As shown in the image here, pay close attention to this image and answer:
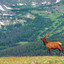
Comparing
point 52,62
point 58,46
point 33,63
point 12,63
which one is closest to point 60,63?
point 52,62

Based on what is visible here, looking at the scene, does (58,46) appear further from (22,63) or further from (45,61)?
(22,63)

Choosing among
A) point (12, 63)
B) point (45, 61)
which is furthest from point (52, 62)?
point (12, 63)

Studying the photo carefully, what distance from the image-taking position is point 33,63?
25.6 meters

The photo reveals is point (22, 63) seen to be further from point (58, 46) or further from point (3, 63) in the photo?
point (58, 46)

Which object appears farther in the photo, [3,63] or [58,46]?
[58,46]

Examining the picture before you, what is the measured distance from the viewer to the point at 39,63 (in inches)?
1009

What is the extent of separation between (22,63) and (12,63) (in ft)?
4.21

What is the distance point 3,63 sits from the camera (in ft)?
83.7

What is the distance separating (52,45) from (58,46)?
1.04m

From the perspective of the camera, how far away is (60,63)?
25734 millimetres

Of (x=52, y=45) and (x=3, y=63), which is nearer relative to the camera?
(x=3, y=63)

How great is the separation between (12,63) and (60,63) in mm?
6130

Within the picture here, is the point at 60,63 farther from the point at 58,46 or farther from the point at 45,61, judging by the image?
the point at 58,46

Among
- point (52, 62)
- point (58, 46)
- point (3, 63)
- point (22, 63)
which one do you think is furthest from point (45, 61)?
point (58, 46)
